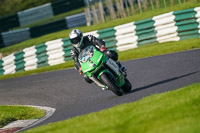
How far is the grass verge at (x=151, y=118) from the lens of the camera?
19.4ft

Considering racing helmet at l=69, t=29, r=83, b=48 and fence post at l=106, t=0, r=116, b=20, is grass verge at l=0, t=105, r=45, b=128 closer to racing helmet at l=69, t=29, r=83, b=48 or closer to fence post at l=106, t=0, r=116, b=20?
racing helmet at l=69, t=29, r=83, b=48

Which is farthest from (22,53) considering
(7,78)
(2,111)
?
(2,111)

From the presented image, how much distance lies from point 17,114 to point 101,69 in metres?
2.29

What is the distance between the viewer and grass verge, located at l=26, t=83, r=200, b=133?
5.90m

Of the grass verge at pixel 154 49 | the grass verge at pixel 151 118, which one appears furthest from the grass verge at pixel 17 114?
the grass verge at pixel 154 49

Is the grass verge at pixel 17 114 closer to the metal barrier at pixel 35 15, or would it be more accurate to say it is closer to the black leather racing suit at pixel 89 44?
the black leather racing suit at pixel 89 44

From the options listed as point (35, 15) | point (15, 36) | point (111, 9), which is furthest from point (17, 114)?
point (35, 15)

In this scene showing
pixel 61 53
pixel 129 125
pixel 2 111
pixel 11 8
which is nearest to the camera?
pixel 129 125

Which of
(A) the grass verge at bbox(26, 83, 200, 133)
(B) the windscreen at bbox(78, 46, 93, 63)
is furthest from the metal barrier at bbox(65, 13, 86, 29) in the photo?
(A) the grass verge at bbox(26, 83, 200, 133)

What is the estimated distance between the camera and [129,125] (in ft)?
21.2

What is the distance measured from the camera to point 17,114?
11141mm

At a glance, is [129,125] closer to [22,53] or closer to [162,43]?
[162,43]

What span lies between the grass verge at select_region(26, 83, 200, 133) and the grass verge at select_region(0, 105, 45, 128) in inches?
112

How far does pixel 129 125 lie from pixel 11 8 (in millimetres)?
35720
